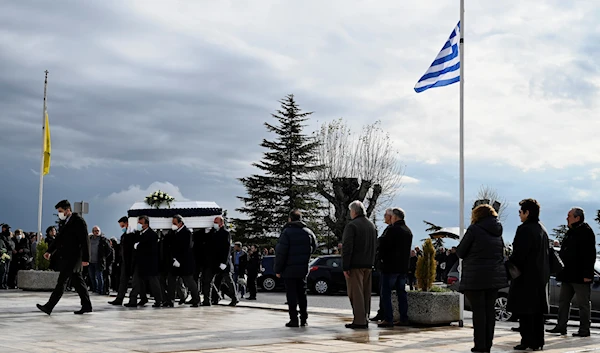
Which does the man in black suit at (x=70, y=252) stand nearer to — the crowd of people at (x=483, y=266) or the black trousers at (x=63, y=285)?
the black trousers at (x=63, y=285)

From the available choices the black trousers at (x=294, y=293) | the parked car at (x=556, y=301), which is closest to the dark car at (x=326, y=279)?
the parked car at (x=556, y=301)

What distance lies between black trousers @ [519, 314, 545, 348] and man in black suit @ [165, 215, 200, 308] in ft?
27.2

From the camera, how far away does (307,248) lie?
1259 cm

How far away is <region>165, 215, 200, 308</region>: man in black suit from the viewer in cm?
1681

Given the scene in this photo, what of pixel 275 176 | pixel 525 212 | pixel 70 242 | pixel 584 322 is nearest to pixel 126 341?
pixel 70 242

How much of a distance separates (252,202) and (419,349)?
50824mm

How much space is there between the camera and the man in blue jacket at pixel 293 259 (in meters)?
12.5

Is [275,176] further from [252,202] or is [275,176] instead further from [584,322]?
[584,322]

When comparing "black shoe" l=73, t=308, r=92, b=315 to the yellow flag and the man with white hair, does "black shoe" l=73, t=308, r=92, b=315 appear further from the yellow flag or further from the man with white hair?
the yellow flag

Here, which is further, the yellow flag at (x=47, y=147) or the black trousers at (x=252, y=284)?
the yellow flag at (x=47, y=147)

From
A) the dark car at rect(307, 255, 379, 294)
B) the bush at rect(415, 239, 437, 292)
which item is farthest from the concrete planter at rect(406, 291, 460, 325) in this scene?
the dark car at rect(307, 255, 379, 294)

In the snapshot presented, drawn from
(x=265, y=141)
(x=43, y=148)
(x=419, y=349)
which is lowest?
(x=419, y=349)

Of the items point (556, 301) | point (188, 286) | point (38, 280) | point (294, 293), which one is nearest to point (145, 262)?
point (188, 286)

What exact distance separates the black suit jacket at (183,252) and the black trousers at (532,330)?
27.2 feet
